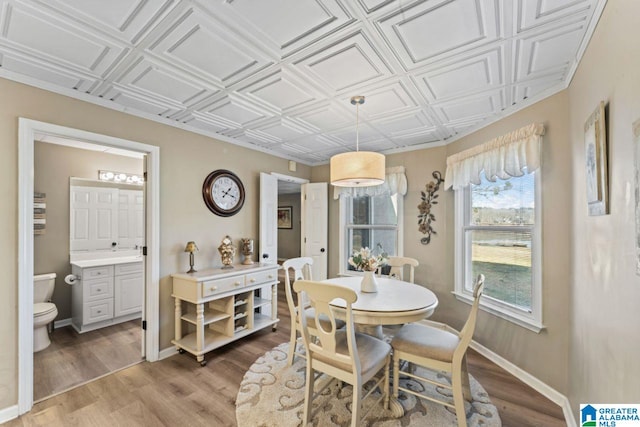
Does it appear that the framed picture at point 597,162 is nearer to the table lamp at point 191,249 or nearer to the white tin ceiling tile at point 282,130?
the white tin ceiling tile at point 282,130

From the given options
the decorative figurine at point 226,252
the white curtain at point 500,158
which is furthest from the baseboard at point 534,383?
the decorative figurine at point 226,252

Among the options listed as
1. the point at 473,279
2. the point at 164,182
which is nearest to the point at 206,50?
the point at 164,182

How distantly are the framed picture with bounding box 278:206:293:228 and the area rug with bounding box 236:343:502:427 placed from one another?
5.89m

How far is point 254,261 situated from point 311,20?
2.97 meters

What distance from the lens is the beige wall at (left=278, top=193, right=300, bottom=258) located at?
8.02m

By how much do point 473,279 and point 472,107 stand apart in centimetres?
189

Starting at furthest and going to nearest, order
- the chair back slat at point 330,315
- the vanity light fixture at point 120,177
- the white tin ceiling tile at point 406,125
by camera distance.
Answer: the vanity light fixture at point 120,177
the white tin ceiling tile at point 406,125
the chair back slat at point 330,315

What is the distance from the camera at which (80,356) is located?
2736 mm

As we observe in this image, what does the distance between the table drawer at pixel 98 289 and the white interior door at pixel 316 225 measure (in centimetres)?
269

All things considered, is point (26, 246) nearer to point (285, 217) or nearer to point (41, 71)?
point (41, 71)

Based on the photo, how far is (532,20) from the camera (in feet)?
4.59

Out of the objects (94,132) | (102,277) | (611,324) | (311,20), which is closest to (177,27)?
(311,20)

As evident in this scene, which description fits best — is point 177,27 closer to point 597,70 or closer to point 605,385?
point 597,70

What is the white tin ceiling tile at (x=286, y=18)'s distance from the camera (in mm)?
1312
